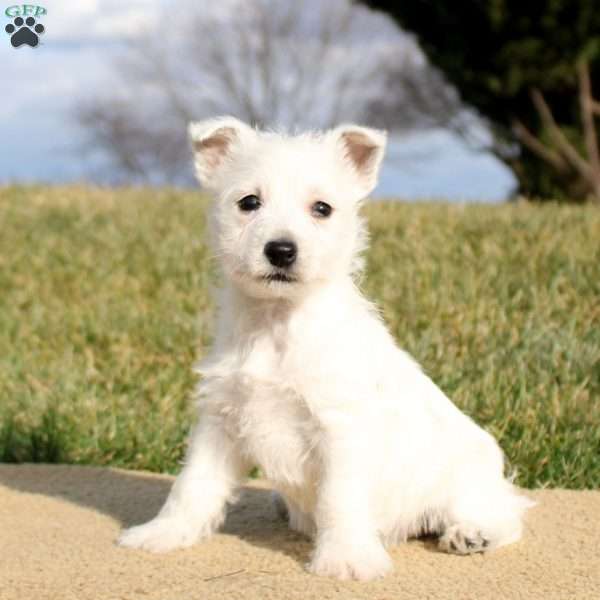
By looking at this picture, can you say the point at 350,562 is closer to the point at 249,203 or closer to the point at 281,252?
the point at 281,252

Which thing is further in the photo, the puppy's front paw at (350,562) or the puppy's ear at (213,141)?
the puppy's ear at (213,141)

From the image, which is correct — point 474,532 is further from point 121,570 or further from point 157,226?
point 157,226

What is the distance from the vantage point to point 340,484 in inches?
151

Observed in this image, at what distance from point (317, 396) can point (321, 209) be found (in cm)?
72

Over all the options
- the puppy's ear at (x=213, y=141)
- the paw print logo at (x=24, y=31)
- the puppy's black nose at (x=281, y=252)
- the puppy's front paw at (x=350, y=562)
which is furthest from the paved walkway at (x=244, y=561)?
the paw print logo at (x=24, y=31)

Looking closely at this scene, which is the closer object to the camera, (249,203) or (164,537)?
(249,203)

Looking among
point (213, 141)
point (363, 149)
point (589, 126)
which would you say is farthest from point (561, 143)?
point (213, 141)

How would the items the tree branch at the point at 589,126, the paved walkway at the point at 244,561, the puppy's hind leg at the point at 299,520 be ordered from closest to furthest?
the paved walkway at the point at 244,561 → the puppy's hind leg at the point at 299,520 → the tree branch at the point at 589,126

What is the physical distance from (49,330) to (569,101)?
16589 mm

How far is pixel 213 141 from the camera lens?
424cm

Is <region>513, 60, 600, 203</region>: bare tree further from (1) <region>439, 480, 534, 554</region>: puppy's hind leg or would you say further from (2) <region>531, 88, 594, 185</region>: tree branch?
(1) <region>439, 480, 534, 554</region>: puppy's hind leg

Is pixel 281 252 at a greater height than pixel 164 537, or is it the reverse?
pixel 281 252

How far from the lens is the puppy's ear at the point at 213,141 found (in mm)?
4141

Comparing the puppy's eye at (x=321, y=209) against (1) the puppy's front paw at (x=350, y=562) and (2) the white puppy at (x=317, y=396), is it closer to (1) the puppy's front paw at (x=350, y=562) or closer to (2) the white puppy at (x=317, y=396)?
(2) the white puppy at (x=317, y=396)
